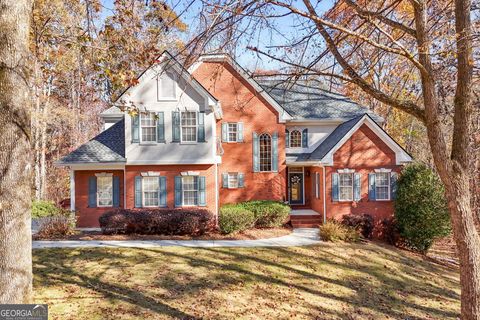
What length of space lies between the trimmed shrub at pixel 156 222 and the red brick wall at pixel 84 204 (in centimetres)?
224

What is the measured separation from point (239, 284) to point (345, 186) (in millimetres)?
9552

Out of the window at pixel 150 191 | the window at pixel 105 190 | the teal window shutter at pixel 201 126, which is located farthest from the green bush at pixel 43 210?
the teal window shutter at pixel 201 126

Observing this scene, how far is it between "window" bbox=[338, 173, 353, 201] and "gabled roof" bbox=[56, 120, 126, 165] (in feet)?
37.0

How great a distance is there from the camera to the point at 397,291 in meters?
9.98

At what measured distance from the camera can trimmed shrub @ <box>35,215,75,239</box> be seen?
13.5 metres

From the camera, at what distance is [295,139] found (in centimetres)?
2017

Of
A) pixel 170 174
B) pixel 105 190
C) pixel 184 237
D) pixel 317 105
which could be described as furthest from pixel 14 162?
pixel 317 105

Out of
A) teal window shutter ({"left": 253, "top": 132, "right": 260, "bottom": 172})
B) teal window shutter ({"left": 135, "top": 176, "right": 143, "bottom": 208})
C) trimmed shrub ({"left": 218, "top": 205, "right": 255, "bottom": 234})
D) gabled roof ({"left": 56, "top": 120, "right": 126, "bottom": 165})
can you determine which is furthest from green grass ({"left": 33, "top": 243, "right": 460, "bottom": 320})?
teal window shutter ({"left": 253, "top": 132, "right": 260, "bottom": 172})

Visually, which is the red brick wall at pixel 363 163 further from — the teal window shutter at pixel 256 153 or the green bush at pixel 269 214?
the teal window shutter at pixel 256 153

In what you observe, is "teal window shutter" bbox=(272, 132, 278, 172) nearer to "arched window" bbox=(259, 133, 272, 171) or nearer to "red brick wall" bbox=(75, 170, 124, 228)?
"arched window" bbox=(259, 133, 272, 171)

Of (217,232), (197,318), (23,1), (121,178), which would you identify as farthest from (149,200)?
(23,1)

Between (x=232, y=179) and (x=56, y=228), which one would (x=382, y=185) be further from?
(x=56, y=228)

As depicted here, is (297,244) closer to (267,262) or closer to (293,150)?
(267,262)

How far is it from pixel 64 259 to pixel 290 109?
15.3 m
